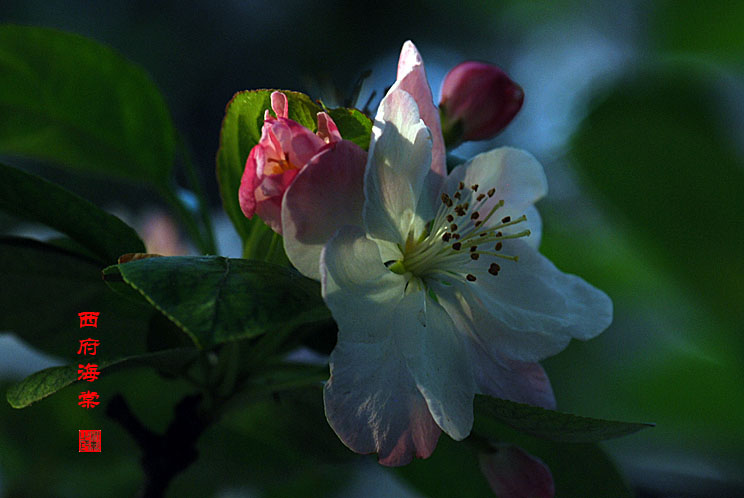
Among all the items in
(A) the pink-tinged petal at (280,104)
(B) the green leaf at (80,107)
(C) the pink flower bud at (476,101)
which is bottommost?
(A) the pink-tinged petal at (280,104)

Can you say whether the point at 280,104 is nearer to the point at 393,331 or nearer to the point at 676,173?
the point at 393,331

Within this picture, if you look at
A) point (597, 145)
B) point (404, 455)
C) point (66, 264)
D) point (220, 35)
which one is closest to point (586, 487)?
point (404, 455)

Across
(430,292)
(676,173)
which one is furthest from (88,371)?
(676,173)

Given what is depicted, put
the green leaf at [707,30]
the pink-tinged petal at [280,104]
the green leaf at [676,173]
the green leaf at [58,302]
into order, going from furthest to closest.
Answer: the green leaf at [707,30], the green leaf at [676,173], the green leaf at [58,302], the pink-tinged petal at [280,104]

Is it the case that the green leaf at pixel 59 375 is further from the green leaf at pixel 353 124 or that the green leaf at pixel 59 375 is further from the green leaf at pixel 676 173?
the green leaf at pixel 676 173

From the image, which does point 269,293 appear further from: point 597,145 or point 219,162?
point 597,145

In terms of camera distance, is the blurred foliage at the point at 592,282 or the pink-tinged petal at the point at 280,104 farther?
the blurred foliage at the point at 592,282

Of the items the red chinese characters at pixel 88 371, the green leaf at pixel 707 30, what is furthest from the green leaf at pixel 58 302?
the green leaf at pixel 707 30

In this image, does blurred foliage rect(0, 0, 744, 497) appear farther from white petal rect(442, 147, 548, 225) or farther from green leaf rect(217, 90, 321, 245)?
white petal rect(442, 147, 548, 225)
